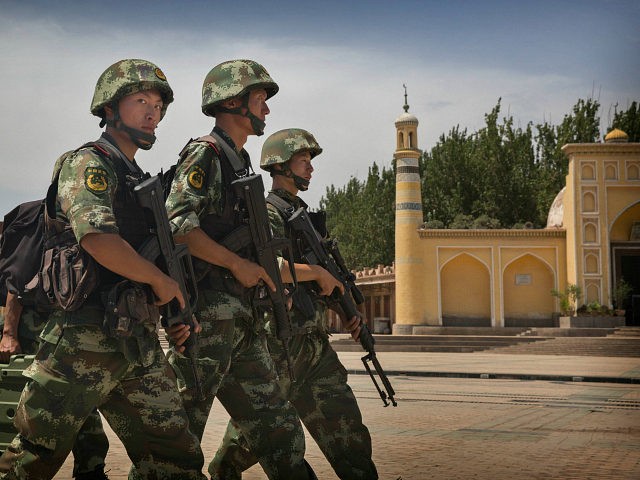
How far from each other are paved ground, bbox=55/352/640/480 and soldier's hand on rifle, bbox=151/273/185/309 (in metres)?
2.14

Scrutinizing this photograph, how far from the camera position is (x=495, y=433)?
22.6 feet

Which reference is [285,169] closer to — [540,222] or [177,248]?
[177,248]

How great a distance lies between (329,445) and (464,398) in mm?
6408

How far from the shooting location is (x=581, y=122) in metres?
42.9

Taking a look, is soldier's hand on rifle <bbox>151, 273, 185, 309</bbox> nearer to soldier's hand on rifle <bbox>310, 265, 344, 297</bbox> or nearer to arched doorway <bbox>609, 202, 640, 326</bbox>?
soldier's hand on rifle <bbox>310, 265, 344, 297</bbox>

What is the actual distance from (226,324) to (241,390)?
28cm

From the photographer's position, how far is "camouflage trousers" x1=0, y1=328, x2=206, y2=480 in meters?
2.95

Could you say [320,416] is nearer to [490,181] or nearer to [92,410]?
[92,410]

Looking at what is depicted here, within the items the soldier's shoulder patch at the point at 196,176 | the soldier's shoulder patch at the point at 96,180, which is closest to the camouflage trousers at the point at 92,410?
the soldier's shoulder patch at the point at 96,180

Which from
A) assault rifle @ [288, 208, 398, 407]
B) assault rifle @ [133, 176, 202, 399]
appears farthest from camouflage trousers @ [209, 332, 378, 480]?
assault rifle @ [133, 176, 202, 399]

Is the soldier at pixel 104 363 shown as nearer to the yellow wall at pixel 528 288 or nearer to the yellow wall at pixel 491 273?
the yellow wall at pixel 491 273

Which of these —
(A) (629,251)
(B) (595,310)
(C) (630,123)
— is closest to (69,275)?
(B) (595,310)

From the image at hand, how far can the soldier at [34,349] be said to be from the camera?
4418 mm

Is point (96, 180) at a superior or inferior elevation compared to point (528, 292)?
inferior
